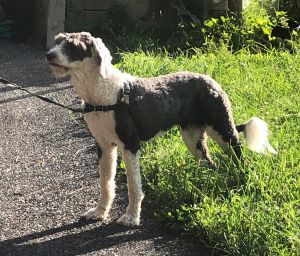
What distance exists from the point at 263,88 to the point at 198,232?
110 inches

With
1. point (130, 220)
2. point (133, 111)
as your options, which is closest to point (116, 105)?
point (133, 111)

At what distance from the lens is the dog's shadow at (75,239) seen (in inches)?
162

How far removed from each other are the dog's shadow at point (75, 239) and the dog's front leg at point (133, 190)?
0.22 ft

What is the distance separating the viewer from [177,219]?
445cm

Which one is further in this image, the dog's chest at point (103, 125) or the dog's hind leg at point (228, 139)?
the dog's hind leg at point (228, 139)

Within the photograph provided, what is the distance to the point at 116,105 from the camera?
425 cm

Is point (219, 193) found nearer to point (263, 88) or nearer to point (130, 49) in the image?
point (263, 88)

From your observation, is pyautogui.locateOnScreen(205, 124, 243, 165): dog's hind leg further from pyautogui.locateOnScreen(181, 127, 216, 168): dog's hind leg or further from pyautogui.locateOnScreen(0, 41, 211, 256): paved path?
pyautogui.locateOnScreen(0, 41, 211, 256): paved path

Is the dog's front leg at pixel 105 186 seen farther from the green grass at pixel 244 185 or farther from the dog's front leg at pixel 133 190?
the green grass at pixel 244 185

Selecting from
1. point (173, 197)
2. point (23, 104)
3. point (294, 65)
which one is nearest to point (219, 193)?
point (173, 197)

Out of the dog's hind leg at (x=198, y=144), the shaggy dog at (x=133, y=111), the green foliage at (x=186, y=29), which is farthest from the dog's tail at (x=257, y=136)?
the green foliage at (x=186, y=29)

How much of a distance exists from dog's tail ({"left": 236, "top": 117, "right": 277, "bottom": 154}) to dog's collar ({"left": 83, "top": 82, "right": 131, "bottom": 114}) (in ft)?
3.57

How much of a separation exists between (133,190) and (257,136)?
1111 mm

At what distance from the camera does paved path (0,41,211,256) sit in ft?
13.7
